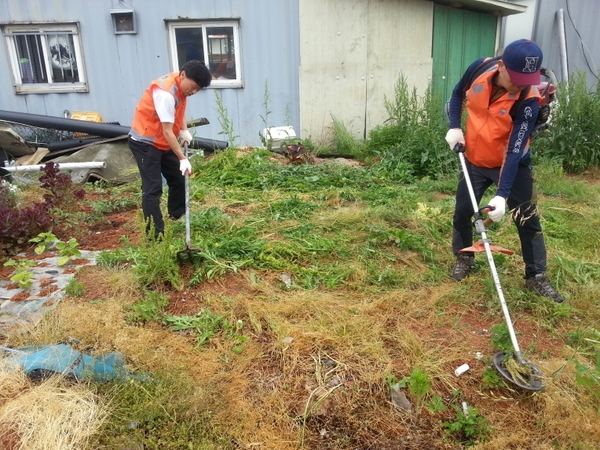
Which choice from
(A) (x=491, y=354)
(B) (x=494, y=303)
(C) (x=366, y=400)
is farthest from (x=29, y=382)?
(B) (x=494, y=303)

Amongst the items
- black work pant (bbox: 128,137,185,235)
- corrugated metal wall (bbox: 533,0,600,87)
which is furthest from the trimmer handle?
corrugated metal wall (bbox: 533,0,600,87)

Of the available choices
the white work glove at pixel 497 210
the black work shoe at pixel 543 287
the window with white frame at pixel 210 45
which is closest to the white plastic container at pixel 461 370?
the white work glove at pixel 497 210

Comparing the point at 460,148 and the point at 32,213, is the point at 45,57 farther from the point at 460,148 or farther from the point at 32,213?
the point at 460,148

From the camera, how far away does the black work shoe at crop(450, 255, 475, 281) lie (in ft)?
11.3

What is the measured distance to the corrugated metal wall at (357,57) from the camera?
25.8 feet

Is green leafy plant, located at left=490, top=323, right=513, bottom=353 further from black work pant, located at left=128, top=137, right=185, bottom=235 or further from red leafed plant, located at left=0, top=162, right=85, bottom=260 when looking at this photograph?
red leafed plant, located at left=0, top=162, right=85, bottom=260

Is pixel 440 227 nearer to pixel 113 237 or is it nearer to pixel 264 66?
pixel 113 237

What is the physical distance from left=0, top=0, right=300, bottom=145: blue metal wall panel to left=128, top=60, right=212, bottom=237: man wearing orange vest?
3993mm

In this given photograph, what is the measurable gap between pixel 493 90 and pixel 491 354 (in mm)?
1615

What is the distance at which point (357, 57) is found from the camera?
8070 millimetres

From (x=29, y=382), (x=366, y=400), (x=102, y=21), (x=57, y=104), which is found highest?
(x=102, y=21)

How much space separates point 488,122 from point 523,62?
1.53ft

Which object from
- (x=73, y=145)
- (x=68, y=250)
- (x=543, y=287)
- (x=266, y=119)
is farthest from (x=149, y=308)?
(x=266, y=119)

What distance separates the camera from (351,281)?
342 centimetres
